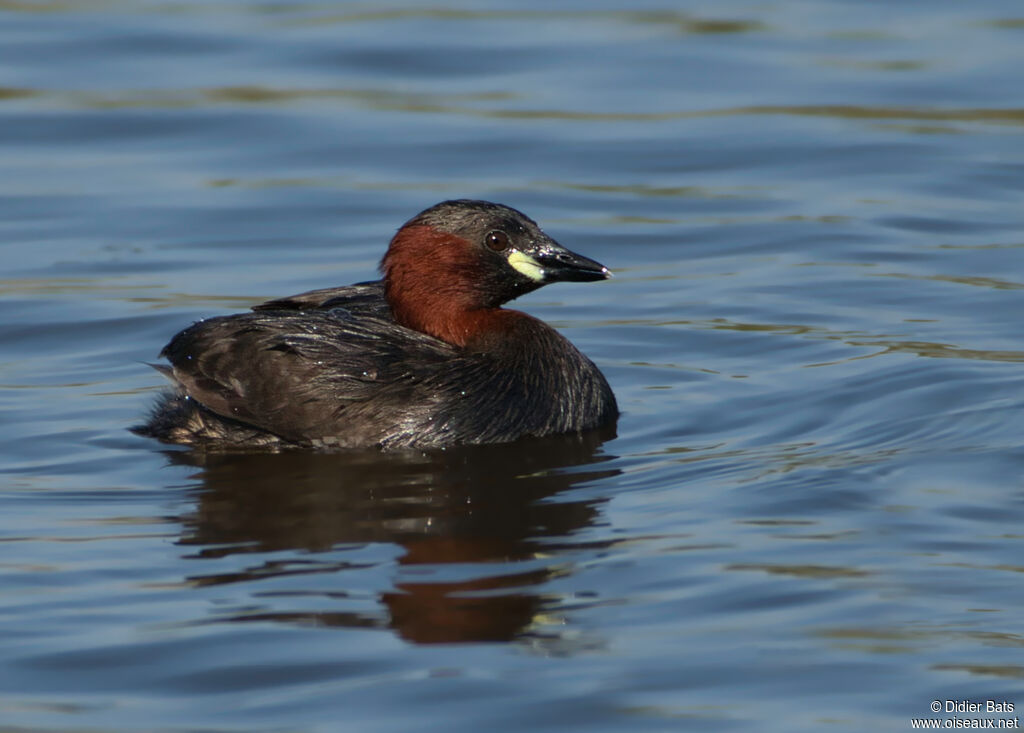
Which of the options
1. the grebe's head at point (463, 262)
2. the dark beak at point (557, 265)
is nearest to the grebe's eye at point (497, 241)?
the grebe's head at point (463, 262)

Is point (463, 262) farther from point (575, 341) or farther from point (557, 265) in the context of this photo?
point (575, 341)

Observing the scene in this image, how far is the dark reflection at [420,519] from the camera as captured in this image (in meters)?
6.54

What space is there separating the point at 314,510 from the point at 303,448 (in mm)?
981

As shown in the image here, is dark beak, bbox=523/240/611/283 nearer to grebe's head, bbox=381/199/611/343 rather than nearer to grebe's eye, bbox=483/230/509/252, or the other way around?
grebe's head, bbox=381/199/611/343

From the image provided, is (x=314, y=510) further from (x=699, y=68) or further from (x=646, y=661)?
(x=699, y=68)

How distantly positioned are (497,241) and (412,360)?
757mm

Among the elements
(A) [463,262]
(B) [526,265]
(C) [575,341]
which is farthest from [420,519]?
(C) [575,341]

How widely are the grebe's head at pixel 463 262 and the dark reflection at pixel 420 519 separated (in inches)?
30.6

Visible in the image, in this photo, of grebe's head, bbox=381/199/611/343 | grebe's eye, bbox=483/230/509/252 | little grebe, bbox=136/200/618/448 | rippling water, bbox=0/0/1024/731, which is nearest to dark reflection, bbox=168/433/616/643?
rippling water, bbox=0/0/1024/731

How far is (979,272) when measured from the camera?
11266mm

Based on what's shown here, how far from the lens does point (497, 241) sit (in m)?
8.99

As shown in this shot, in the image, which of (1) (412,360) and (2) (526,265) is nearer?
(1) (412,360)

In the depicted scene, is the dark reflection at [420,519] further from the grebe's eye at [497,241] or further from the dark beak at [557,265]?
the grebe's eye at [497,241]

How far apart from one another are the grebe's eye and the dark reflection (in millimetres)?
983
